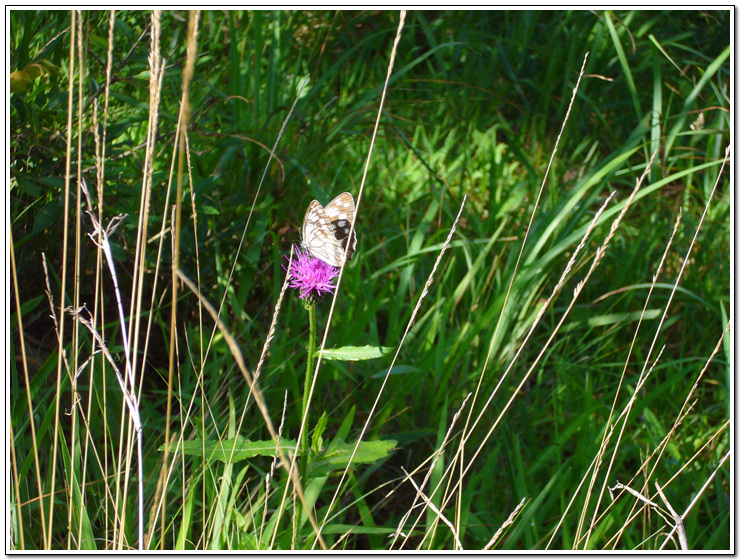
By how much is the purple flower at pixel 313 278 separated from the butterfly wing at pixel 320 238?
17mm

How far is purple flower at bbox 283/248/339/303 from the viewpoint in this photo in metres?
1.13

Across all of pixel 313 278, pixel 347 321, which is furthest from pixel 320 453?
pixel 347 321

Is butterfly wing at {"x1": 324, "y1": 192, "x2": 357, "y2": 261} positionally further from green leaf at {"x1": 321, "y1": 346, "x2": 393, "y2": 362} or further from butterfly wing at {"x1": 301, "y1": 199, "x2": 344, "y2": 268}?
green leaf at {"x1": 321, "y1": 346, "x2": 393, "y2": 362}

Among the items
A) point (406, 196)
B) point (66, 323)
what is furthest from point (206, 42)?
point (66, 323)

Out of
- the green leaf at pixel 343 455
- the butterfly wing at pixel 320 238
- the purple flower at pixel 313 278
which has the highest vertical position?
the butterfly wing at pixel 320 238

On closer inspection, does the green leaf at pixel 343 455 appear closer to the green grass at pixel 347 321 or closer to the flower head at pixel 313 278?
the green grass at pixel 347 321

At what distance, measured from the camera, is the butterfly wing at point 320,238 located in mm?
1170

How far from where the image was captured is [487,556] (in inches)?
44.1

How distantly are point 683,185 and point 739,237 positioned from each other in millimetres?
1321

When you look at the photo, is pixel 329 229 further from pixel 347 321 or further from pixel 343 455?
pixel 347 321

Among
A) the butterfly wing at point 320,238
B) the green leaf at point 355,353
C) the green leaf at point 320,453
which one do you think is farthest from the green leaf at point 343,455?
the butterfly wing at point 320,238

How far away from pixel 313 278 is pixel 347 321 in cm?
65

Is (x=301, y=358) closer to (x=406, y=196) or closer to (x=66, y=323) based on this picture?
(x=66, y=323)
